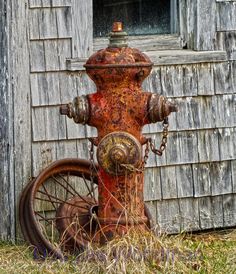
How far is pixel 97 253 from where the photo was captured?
18.6 feet

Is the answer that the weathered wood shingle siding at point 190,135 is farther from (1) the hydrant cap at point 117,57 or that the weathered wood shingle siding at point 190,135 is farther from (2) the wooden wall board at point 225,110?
(1) the hydrant cap at point 117,57

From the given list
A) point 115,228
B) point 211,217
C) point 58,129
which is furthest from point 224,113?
point 115,228

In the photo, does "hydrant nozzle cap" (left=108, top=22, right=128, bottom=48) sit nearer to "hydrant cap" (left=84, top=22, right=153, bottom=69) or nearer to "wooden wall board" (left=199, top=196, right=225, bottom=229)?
"hydrant cap" (left=84, top=22, right=153, bottom=69)

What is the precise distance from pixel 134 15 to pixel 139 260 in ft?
7.88

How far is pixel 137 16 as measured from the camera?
7.30 metres

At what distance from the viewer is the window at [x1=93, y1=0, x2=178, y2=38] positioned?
23.6 ft

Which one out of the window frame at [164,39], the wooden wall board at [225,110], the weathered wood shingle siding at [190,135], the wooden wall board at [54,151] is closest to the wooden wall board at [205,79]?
the weathered wood shingle siding at [190,135]

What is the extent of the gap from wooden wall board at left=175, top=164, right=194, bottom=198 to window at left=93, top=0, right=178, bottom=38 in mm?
1065

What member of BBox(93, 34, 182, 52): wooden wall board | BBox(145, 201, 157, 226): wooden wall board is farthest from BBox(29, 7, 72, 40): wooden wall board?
BBox(145, 201, 157, 226): wooden wall board

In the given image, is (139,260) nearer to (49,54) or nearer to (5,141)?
(5,141)

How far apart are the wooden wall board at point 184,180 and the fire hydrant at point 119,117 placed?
1.27 m

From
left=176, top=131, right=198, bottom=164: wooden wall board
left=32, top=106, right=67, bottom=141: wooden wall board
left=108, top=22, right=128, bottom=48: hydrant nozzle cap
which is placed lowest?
left=176, top=131, right=198, bottom=164: wooden wall board

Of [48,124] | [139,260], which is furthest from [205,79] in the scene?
[139,260]

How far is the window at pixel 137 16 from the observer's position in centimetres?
720
